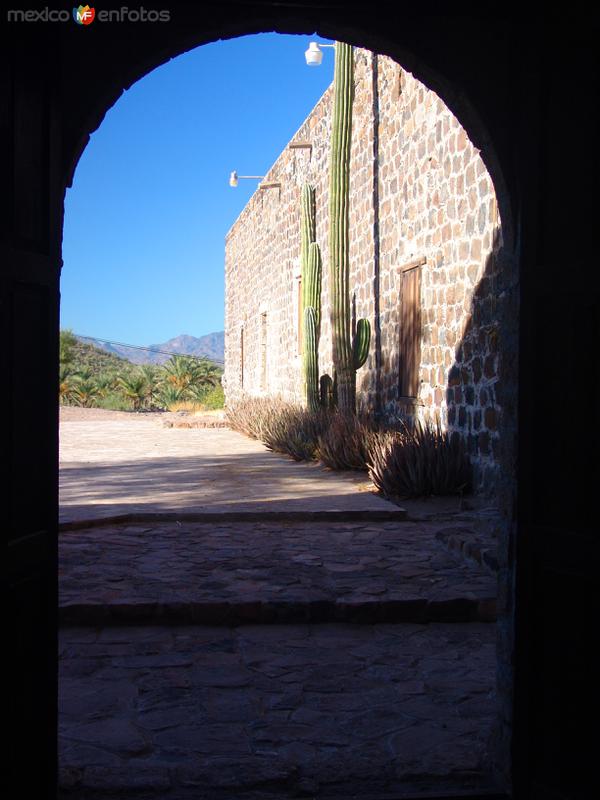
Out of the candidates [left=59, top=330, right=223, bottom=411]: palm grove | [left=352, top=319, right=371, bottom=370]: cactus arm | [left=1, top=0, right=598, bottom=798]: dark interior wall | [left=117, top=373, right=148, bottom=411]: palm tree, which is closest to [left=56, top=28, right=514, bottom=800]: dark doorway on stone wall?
[left=1, top=0, right=598, bottom=798]: dark interior wall

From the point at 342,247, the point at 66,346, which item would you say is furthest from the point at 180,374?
the point at 342,247

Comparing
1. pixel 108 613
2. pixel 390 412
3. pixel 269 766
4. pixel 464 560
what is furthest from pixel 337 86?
pixel 269 766

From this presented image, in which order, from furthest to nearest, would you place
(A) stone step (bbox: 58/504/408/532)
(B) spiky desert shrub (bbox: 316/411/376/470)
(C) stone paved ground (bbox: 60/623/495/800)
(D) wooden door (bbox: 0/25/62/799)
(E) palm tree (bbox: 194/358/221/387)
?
(E) palm tree (bbox: 194/358/221/387) → (B) spiky desert shrub (bbox: 316/411/376/470) → (A) stone step (bbox: 58/504/408/532) → (C) stone paved ground (bbox: 60/623/495/800) → (D) wooden door (bbox: 0/25/62/799)

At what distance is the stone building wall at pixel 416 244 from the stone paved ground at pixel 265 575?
1991mm

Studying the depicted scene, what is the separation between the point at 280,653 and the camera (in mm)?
4004

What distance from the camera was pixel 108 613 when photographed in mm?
4348

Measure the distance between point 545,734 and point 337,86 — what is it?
9939 mm

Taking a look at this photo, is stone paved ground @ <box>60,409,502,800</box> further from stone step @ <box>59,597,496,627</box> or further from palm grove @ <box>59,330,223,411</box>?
palm grove @ <box>59,330,223,411</box>

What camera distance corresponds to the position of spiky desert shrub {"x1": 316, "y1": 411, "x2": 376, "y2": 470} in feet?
31.6

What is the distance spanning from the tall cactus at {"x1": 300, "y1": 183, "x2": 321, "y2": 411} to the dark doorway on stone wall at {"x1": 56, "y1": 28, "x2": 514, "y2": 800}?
6.13 metres

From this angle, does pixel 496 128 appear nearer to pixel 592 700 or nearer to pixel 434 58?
pixel 434 58

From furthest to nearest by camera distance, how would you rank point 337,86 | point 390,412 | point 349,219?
1. point 349,219
2. point 337,86
3. point 390,412

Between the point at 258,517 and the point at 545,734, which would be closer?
the point at 545,734

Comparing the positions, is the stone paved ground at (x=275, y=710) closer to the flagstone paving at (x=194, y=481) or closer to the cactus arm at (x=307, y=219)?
the flagstone paving at (x=194, y=481)
